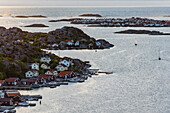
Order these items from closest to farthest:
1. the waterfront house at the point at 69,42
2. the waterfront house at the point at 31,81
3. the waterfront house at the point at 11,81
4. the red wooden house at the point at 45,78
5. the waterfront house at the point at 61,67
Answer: the waterfront house at the point at 11,81, the waterfront house at the point at 31,81, the red wooden house at the point at 45,78, the waterfront house at the point at 61,67, the waterfront house at the point at 69,42

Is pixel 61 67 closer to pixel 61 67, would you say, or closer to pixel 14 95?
pixel 61 67

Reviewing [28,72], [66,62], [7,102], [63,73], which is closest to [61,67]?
[66,62]

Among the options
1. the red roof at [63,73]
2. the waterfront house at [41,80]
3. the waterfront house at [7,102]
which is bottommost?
the waterfront house at [7,102]

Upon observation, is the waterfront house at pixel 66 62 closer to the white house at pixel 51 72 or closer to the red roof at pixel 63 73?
the red roof at pixel 63 73

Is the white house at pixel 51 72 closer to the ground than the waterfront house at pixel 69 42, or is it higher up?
closer to the ground

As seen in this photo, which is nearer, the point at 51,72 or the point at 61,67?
the point at 51,72

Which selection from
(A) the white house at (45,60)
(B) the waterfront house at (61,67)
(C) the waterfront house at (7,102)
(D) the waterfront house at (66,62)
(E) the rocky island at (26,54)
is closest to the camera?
(C) the waterfront house at (7,102)

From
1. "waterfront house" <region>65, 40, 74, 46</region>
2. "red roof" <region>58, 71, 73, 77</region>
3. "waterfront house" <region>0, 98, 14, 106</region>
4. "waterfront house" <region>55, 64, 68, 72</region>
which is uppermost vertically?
"waterfront house" <region>65, 40, 74, 46</region>

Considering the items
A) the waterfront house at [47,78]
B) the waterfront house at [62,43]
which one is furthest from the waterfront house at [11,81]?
the waterfront house at [62,43]

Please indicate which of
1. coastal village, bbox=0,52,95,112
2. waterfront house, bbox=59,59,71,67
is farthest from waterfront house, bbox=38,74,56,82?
waterfront house, bbox=59,59,71,67

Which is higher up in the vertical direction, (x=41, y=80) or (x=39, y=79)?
(x=39, y=79)

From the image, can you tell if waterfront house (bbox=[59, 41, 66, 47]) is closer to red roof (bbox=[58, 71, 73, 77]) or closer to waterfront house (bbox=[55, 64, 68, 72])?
waterfront house (bbox=[55, 64, 68, 72])

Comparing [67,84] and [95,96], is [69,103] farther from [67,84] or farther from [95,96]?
[67,84]
